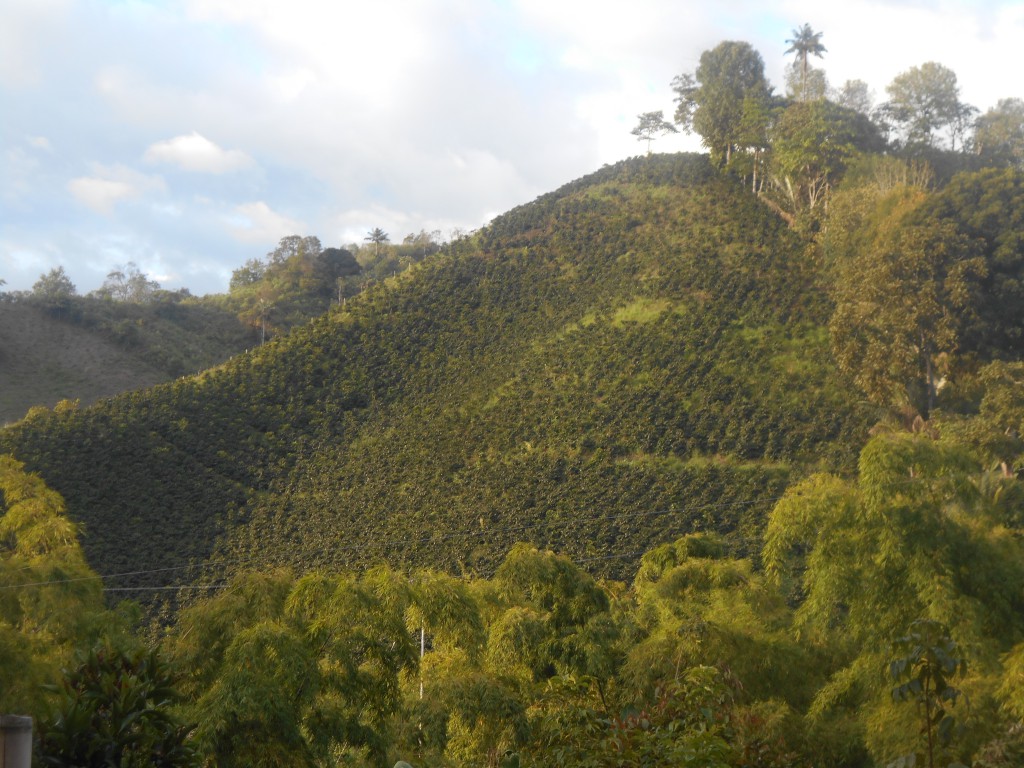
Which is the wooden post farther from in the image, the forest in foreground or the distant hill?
the distant hill

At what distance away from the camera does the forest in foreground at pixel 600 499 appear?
408 inches

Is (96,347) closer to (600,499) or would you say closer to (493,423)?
(493,423)

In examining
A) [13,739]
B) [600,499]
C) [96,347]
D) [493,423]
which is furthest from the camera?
[96,347]

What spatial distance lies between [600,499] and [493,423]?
5616mm

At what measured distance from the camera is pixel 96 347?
46.7 meters

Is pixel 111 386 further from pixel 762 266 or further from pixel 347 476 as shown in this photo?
pixel 762 266

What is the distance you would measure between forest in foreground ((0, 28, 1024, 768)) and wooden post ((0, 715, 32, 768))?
1554 mm

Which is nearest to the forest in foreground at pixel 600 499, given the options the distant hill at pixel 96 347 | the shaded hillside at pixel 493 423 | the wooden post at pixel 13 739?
the shaded hillside at pixel 493 423

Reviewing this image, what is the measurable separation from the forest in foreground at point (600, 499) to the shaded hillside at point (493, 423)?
0.45 ft

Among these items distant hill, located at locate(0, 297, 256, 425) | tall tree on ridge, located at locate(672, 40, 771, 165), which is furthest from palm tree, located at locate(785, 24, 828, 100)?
distant hill, located at locate(0, 297, 256, 425)

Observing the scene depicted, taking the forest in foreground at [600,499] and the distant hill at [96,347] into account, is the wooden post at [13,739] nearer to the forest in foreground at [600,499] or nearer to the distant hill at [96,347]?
the forest in foreground at [600,499]

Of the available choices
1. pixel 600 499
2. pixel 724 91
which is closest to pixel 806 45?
pixel 724 91

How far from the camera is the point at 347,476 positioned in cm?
3109

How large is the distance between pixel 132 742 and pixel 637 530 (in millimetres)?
21858
